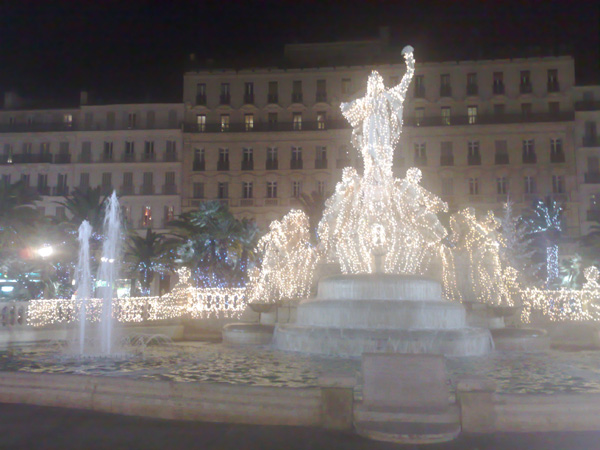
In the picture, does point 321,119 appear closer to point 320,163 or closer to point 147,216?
point 320,163

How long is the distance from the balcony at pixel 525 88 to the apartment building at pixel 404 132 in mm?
75

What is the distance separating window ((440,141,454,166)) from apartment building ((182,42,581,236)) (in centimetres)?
8

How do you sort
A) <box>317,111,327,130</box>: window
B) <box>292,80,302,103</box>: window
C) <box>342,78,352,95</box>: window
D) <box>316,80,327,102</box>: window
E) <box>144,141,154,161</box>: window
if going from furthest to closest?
<box>144,141,154,161</box>: window, <box>292,80,302,103</box>: window, <box>316,80,327,102</box>: window, <box>317,111,327,130</box>: window, <box>342,78,352,95</box>: window

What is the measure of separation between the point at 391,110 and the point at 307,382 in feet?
39.1

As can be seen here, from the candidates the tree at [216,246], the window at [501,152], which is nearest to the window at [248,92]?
the tree at [216,246]

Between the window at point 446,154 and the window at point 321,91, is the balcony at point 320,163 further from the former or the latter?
the window at point 446,154

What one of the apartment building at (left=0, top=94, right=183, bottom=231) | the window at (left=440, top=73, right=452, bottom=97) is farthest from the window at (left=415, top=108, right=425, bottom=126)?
the apartment building at (left=0, top=94, right=183, bottom=231)

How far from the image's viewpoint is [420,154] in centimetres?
4844

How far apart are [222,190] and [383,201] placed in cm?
3257

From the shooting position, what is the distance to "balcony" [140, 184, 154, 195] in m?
50.0

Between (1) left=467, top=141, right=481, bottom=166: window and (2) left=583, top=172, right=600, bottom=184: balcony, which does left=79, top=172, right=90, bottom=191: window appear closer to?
(1) left=467, top=141, right=481, bottom=166: window

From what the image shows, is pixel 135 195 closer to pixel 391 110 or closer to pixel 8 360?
pixel 391 110

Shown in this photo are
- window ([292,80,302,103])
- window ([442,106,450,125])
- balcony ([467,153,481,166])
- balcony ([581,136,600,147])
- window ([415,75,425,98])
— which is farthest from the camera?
window ([292,80,302,103])

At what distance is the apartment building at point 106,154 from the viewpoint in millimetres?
50094
